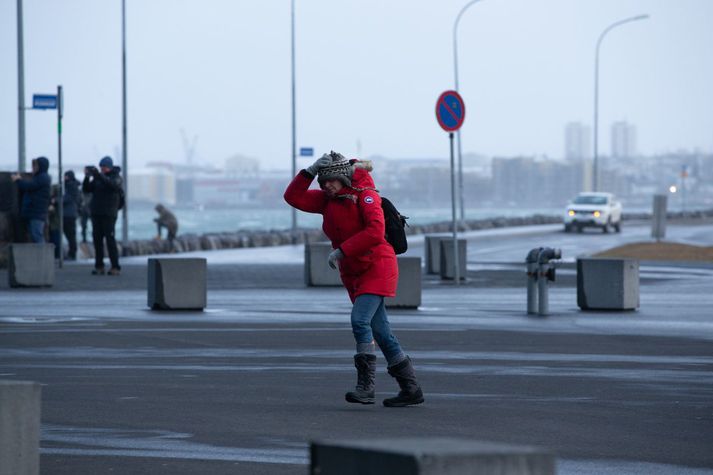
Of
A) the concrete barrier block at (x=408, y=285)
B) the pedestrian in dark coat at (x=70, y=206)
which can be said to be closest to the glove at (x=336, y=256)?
the concrete barrier block at (x=408, y=285)

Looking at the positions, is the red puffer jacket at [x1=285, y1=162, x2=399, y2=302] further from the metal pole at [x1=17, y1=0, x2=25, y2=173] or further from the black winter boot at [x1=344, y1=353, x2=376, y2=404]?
the metal pole at [x1=17, y1=0, x2=25, y2=173]

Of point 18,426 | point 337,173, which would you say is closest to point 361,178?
point 337,173

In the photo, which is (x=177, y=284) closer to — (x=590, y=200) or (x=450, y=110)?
(x=450, y=110)

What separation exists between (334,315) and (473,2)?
45838mm

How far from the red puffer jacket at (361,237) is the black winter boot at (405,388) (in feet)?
1.71

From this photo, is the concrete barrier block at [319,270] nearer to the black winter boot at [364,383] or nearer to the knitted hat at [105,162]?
the knitted hat at [105,162]

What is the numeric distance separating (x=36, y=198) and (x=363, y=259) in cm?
1769

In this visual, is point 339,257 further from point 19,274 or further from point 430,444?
point 19,274

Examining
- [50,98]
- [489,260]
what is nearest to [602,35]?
[489,260]

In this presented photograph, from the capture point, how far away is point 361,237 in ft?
33.6

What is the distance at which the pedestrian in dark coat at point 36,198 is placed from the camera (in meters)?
26.8

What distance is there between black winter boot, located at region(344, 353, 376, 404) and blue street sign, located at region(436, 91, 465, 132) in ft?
48.1

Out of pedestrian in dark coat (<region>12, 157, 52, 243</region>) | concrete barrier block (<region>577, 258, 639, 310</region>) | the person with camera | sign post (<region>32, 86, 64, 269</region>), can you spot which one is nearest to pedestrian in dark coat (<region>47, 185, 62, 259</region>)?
sign post (<region>32, 86, 64, 269</region>)

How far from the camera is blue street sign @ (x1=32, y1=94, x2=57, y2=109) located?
30.1m
